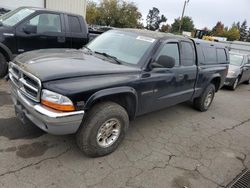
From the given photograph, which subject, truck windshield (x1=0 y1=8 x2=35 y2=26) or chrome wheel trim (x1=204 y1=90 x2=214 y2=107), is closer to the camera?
truck windshield (x1=0 y1=8 x2=35 y2=26)

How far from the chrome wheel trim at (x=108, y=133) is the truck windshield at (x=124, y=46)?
1022mm

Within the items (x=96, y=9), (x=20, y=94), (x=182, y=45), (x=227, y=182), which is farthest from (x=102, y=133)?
(x=96, y=9)

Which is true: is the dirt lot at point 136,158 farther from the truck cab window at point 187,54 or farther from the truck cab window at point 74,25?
the truck cab window at point 74,25

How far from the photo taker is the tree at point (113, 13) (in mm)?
45312

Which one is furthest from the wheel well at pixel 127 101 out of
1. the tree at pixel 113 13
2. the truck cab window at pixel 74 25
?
the tree at pixel 113 13

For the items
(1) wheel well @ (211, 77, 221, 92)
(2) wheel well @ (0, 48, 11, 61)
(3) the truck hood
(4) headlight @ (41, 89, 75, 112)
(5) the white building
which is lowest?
(1) wheel well @ (211, 77, 221, 92)

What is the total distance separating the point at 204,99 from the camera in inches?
236

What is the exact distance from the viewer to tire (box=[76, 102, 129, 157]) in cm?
312

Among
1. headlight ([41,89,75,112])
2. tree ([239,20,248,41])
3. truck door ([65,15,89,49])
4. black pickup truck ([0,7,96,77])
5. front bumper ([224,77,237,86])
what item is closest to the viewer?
headlight ([41,89,75,112])

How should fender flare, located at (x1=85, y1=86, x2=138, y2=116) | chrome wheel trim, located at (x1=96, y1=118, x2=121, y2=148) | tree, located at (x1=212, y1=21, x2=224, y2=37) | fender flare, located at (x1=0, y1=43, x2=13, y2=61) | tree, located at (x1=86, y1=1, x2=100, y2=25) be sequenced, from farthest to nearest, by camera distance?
tree, located at (x1=212, y1=21, x2=224, y2=37) < tree, located at (x1=86, y1=1, x2=100, y2=25) < fender flare, located at (x1=0, y1=43, x2=13, y2=61) < chrome wheel trim, located at (x1=96, y1=118, x2=121, y2=148) < fender flare, located at (x1=85, y1=86, x2=138, y2=116)

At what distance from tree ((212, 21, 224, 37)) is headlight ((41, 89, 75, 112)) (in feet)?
275

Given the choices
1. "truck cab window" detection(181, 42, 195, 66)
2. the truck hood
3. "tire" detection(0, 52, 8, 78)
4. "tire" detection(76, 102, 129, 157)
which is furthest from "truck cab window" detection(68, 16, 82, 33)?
"tire" detection(76, 102, 129, 157)

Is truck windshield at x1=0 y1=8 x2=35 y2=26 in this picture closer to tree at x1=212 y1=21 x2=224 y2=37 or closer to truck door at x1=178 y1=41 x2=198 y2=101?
truck door at x1=178 y1=41 x2=198 y2=101

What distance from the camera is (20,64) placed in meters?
3.34
